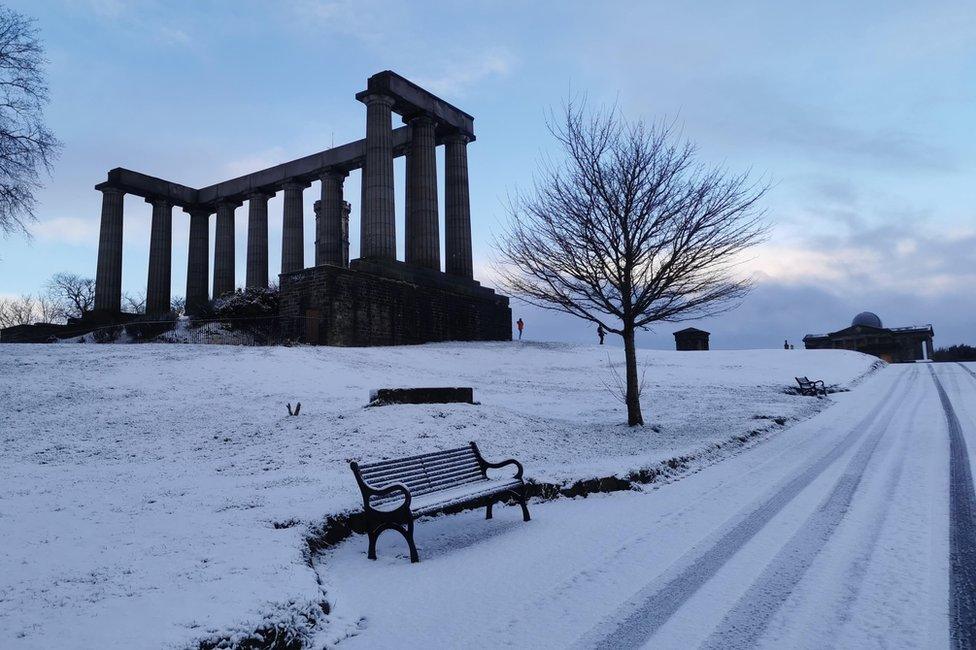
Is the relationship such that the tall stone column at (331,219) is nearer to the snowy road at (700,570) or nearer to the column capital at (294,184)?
the column capital at (294,184)

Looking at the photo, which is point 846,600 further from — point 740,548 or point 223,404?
point 223,404

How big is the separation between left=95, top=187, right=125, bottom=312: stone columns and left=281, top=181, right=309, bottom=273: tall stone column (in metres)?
10.9

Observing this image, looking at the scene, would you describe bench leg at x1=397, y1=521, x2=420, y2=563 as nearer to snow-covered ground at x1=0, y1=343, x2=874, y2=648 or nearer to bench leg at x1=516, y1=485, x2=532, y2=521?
snow-covered ground at x1=0, y1=343, x2=874, y2=648

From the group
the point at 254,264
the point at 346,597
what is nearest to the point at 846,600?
the point at 346,597

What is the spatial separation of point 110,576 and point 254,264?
3958 cm

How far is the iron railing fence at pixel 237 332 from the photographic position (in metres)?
26.3

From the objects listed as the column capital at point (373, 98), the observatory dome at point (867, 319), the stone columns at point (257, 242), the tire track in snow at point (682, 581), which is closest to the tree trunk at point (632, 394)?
the tire track in snow at point (682, 581)

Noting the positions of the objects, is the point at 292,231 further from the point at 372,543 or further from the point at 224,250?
the point at 372,543

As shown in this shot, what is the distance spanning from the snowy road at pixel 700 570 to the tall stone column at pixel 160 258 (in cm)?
4263

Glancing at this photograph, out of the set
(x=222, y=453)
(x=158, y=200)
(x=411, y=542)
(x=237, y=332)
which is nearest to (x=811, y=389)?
(x=222, y=453)

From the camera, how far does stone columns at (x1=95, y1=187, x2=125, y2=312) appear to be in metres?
39.4

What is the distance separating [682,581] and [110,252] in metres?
44.8

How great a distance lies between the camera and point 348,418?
1098 cm

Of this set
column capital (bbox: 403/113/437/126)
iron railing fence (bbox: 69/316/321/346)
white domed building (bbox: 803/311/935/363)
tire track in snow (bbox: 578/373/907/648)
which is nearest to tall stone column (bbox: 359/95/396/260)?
column capital (bbox: 403/113/437/126)
